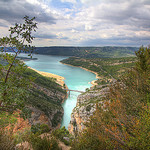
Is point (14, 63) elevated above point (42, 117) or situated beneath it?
elevated above

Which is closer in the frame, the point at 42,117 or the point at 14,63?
the point at 14,63

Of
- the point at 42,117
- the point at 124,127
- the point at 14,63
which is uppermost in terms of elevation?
the point at 14,63

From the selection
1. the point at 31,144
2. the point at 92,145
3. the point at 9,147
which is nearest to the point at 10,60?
the point at 9,147

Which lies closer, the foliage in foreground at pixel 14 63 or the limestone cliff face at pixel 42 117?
the foliage in foreground at pixel 14 63


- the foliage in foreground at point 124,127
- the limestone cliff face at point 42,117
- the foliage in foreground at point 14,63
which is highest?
the foliage in foreground at point 14,63

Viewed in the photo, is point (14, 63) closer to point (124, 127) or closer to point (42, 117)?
point (124, 127)

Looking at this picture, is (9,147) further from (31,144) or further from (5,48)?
(5,48)

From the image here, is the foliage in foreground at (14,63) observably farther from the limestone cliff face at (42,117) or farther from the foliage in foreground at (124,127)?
the limestone cliff face at (42,117)

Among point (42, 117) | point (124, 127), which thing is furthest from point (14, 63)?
point (42, 117)

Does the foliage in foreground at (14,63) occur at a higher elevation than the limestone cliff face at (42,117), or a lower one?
higher

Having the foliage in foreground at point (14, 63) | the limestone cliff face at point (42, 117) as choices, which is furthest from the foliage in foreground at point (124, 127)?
the limestone cliff face at point (42, 117)

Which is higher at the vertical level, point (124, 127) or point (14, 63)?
point (14, 63)
